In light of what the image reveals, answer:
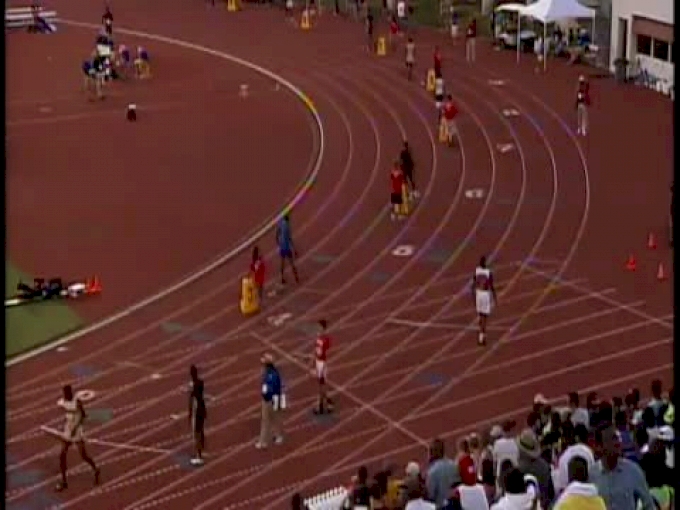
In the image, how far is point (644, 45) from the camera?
3728 cm

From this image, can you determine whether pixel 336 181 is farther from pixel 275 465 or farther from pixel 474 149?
pixel 275 465

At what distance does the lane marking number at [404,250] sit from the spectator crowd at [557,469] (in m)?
10.3

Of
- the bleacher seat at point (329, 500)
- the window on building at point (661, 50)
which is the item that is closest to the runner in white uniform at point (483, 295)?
the bleacher seat at point (329, 500)

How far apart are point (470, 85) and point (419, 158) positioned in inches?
306

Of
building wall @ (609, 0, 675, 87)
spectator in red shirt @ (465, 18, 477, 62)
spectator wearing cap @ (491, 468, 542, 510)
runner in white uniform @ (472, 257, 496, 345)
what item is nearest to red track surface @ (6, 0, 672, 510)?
runner in white uniform @ (472, 257, 496, 345)

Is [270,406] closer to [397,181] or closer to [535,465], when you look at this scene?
[535,465]

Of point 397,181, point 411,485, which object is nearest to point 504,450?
point 411,485

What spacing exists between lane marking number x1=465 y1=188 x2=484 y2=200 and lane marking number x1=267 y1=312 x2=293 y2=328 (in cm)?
677

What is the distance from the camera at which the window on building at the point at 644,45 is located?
121ft

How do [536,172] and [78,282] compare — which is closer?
[78,282]

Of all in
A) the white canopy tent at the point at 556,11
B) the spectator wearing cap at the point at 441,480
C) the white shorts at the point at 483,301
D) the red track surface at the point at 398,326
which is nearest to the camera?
the spectator wearing cap at the point at 441,480

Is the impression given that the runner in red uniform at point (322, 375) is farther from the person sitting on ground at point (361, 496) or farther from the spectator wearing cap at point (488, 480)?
the spectator wearing cap at point (488, 480)

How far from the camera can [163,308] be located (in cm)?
2145

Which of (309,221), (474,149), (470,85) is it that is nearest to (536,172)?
(474,149)
